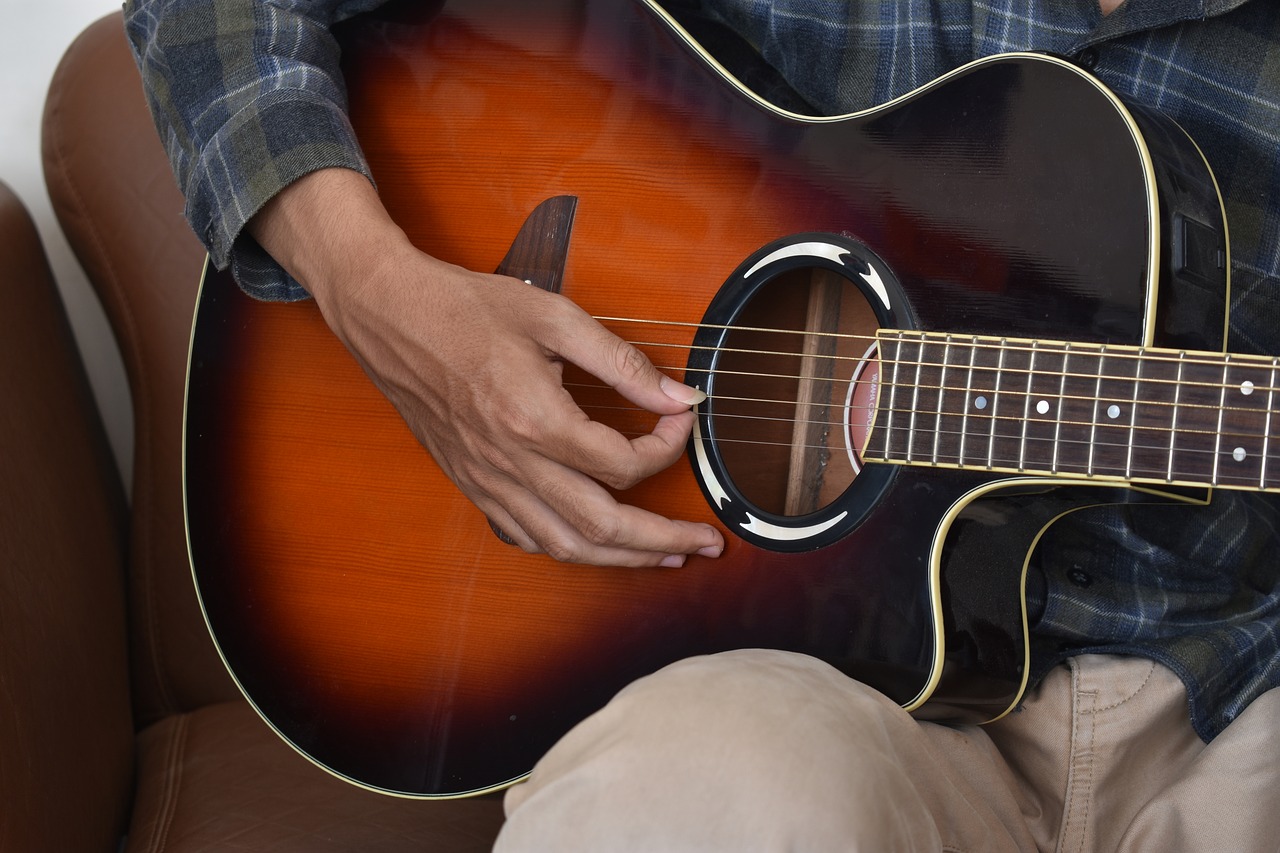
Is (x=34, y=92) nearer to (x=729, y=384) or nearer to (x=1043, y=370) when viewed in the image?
(x=729, y=384)

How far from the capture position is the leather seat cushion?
95 centimetres

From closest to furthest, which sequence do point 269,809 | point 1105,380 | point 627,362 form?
point 1105,380 < point 627,362 < point 269,809

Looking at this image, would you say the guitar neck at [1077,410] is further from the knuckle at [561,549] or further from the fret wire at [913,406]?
the knuckle at [561,549]

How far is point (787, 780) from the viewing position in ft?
1.79

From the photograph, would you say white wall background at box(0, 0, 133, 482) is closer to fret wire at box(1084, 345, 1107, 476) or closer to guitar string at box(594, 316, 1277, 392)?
guitar string at box(594, 316, 1277, 392)

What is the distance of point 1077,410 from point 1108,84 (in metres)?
0.28

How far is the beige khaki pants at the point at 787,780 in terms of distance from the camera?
0.54 m

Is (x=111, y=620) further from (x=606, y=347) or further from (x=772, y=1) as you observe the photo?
(x=772, y=1)

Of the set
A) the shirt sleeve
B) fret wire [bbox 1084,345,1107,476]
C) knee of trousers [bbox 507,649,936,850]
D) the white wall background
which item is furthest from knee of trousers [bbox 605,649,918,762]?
the white wall background

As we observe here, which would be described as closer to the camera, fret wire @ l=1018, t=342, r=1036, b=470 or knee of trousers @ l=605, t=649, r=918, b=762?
knee of trousers @ l=605, t=649, r=918, b=762

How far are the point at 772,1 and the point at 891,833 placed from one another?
0.75 m

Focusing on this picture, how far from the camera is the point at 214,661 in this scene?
4.01ft

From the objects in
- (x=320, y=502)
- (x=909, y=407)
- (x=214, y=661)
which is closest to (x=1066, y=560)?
(x=909, y=407)

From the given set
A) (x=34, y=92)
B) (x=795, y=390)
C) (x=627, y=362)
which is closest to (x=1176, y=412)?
(x=795, y=390)
